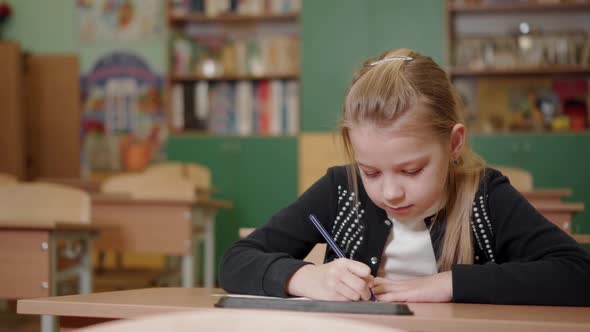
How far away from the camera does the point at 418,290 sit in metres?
1.05

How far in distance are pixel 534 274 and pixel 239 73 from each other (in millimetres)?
4381

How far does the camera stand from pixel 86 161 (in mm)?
5723

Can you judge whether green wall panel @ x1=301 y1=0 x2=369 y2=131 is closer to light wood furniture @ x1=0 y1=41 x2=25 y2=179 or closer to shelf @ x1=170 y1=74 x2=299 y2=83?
shelf @ x1=170 y1=74 x2=299 y2=83

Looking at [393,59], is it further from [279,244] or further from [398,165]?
[279,244]

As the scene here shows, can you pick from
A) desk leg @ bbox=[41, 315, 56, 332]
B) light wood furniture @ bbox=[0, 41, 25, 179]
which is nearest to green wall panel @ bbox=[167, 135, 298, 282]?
light wood furniture @ bbox=[0, 41, 25, 179]

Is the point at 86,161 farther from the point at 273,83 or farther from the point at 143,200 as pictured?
the point at 143,200

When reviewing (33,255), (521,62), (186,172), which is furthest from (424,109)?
(521,62)

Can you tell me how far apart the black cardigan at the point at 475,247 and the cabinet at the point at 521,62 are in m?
3.70

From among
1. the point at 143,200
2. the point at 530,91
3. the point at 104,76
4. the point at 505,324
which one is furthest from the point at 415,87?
the point at 104,76

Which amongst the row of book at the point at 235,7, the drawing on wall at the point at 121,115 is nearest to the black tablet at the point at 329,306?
the row of book at the point at 235,7

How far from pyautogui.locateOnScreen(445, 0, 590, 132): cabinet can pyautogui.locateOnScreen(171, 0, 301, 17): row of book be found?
45.0 inches

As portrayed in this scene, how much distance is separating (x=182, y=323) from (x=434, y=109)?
2.66 ft

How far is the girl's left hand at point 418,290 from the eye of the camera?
1041mm

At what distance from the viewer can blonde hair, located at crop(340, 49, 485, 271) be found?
1203mm
